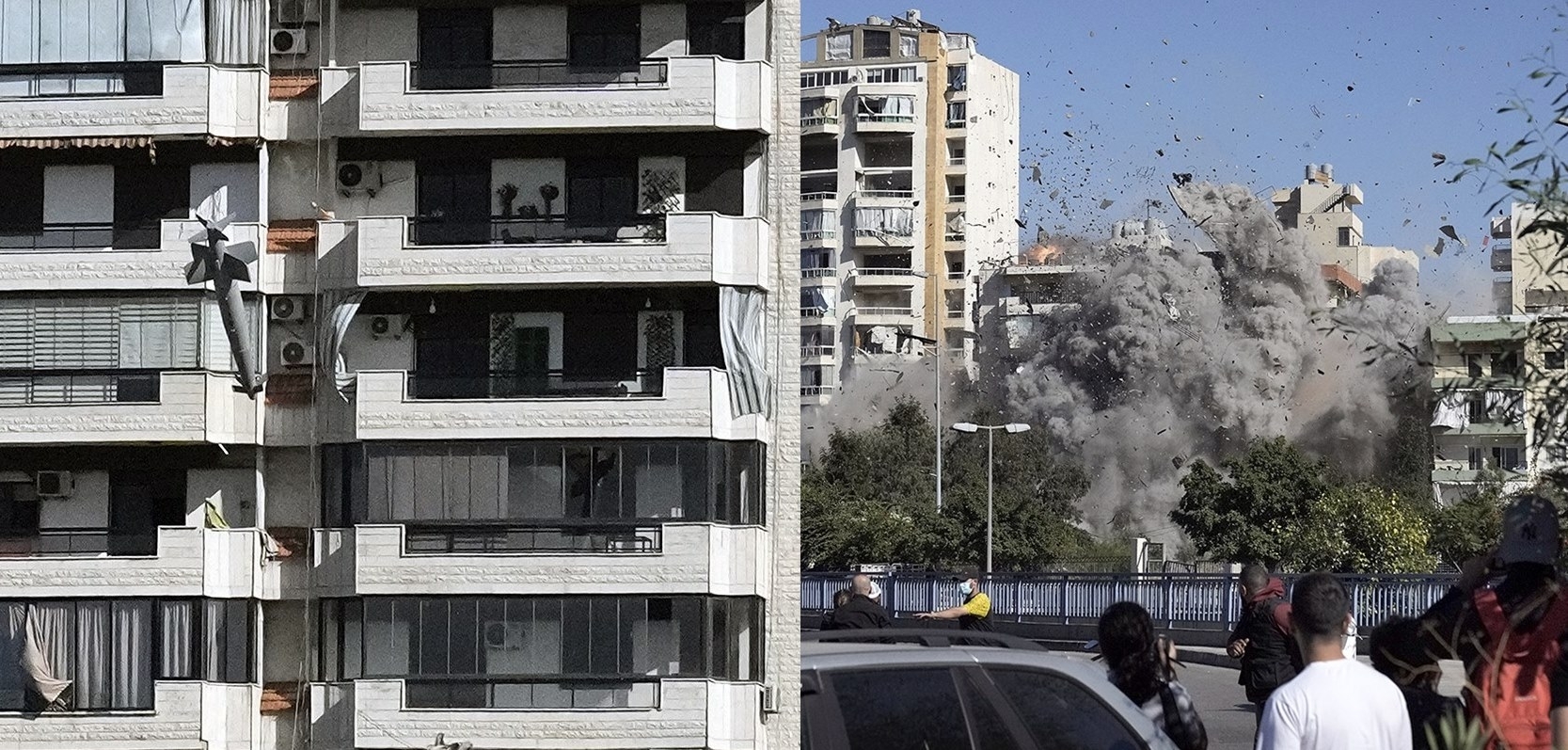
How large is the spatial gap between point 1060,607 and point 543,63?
17.2m

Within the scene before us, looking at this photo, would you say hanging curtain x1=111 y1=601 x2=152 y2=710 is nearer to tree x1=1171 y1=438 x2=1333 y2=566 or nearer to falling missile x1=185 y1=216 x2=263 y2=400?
falling missile x1=185 y1=216 x2=263 y2=400

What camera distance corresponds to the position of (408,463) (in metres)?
27.6

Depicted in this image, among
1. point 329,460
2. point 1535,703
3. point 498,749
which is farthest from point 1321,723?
point 329,460

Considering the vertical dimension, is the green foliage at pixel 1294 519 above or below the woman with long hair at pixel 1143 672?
below

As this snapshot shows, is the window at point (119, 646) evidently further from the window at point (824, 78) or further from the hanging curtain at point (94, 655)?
the window at point (824, 78)

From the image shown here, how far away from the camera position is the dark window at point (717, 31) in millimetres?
28781

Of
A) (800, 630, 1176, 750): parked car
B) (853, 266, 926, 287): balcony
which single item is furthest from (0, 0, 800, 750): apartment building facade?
(853, 266, 926, 287): balcony

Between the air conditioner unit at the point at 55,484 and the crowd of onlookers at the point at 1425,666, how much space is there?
21029mm

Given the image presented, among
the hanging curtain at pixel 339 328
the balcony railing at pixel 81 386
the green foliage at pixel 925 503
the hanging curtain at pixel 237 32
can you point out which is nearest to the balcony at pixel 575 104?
the hanging curtain at pixel 237 32

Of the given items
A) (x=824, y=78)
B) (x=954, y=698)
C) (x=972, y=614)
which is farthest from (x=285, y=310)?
(x=824, y=78)

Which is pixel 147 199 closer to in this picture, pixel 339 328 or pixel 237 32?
pixel 237 32

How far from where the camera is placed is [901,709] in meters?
7.30

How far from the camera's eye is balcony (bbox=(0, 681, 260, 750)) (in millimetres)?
26234

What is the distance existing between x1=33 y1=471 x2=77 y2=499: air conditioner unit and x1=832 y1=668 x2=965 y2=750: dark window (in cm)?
2192
